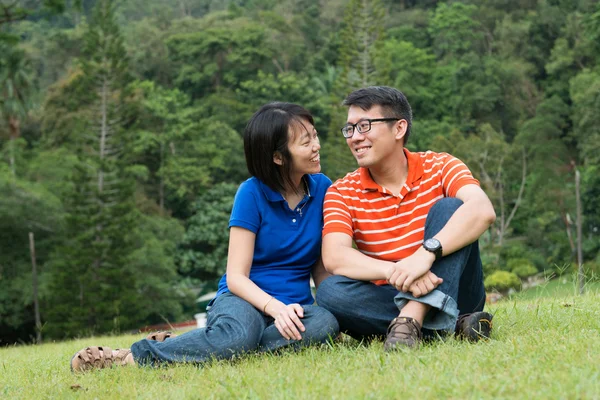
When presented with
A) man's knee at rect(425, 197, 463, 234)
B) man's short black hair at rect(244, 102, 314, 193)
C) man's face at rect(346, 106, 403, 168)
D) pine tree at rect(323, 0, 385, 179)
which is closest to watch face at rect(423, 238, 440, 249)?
man's knee at rect(425, 197, 463, 234)

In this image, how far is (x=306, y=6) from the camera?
182 feet

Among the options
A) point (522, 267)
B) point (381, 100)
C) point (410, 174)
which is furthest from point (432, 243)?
point (522, 267)

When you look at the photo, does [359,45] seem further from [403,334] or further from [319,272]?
[403,334]

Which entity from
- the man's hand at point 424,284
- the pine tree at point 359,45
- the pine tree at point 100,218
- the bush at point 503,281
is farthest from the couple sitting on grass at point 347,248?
the pine tree at point 359,45

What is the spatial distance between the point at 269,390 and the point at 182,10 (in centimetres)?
6414

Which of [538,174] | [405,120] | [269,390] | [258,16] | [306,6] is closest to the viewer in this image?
[269,390]

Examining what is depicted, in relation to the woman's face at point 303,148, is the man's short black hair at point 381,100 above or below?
above

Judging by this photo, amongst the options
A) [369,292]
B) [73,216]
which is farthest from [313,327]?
[73,216]

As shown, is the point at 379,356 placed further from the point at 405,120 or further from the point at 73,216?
the point at 73,216

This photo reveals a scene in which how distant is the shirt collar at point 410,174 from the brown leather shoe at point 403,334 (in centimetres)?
60

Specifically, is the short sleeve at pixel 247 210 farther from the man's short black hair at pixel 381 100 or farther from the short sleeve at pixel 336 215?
the man's short black hair at pixel 381 100

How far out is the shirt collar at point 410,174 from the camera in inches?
129

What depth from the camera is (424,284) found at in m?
2.92

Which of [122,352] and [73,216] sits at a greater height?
[122,352]
